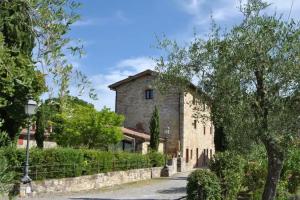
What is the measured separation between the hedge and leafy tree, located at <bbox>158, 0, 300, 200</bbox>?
7.51 meters

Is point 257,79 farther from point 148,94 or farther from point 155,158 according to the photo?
point 148,94

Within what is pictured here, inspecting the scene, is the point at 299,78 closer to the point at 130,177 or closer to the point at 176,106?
the point at 130,177

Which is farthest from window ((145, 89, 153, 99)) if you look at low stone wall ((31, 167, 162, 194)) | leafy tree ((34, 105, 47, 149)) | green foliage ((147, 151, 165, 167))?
leafy tree ((34, 105, 47, 149))

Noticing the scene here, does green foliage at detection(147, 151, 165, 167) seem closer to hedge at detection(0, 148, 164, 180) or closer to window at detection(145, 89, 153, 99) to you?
hedge at detection(0, 148, 164, 180)

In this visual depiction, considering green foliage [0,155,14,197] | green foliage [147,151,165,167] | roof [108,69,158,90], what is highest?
roof [108,69,158,90]

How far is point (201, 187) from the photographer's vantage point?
13.5m

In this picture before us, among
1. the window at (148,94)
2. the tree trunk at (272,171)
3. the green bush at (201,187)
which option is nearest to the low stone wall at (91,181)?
the green bush at (201,187)

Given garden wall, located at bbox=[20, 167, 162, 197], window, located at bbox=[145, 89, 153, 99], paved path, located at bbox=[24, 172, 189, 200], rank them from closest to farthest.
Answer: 1. garden wall, located at bbox=[20, 167, 162, 197]
2. paved path, located at bbox=[24, 172, 189, 200]
3. window, located at bbox=[145, 89, 153, 99]

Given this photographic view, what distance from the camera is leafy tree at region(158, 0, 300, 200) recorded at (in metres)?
12.2

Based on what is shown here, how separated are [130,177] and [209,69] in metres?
18.4

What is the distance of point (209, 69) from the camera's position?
13008 mm

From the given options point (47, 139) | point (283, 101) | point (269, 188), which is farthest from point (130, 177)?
point (283, 101)

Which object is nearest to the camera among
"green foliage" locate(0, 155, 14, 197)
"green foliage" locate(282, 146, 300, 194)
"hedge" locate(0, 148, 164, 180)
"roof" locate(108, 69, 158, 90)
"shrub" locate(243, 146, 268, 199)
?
"green foliage" locate(0, 155, 14, 197)

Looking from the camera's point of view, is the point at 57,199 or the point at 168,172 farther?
the point at 168,172
